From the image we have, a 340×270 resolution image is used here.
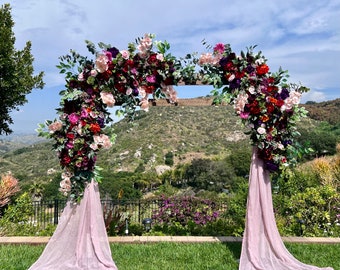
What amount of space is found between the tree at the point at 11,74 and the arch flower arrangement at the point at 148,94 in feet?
27.7

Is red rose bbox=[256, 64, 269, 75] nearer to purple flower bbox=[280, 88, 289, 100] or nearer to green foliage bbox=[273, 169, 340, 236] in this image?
purple flower bbox=[280, 88, 289, 100]

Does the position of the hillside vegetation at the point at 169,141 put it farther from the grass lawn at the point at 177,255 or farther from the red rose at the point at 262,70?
the red rose at the point at 262,70

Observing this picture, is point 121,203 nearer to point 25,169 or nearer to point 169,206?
point 169,206

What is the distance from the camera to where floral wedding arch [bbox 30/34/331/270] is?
5289 mm

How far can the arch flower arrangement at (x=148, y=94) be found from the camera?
17.3 feet

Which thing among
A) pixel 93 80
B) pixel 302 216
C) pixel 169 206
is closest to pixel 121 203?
pixel 169 206

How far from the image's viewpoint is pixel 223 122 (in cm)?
4256

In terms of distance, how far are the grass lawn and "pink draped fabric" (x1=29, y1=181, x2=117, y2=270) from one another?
0.49m

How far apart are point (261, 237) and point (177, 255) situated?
1.49 metres

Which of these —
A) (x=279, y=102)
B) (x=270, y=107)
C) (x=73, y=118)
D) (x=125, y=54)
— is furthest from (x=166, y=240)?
(x=125, y=54)

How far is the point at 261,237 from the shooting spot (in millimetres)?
5441

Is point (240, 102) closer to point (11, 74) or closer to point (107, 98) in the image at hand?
point (107, 98)

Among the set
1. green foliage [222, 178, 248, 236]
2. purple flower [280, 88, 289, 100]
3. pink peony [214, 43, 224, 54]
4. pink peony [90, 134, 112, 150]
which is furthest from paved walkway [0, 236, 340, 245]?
pink peony [214, 43, 224, 54]

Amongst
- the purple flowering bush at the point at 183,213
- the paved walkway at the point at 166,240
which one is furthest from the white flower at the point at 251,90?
the purple flowering bush at the point at 183,213
